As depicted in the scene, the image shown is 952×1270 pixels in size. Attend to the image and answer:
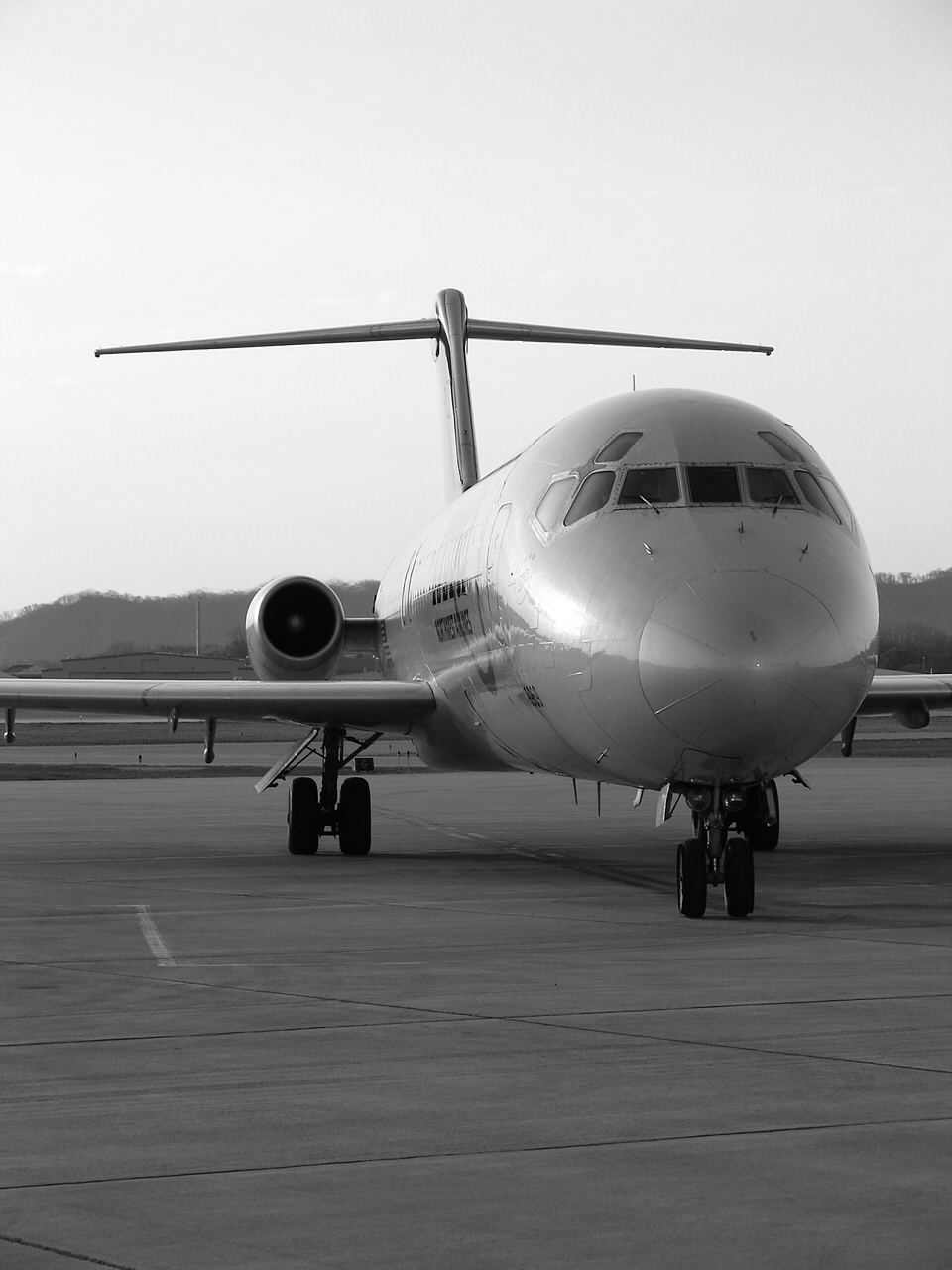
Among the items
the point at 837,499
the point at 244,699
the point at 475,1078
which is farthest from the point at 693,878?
the point at 244,699

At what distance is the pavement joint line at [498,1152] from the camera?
13.6 ft

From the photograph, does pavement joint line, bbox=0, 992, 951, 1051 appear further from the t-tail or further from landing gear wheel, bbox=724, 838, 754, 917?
the t-tail

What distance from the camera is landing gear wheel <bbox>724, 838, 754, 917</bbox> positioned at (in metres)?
9.91

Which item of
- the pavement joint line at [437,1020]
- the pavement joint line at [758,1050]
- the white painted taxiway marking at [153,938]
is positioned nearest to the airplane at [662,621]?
the pavement joint line at [437,1020]

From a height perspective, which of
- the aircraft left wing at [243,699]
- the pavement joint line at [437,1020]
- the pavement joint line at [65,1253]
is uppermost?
the aircraft left wing at [243,699]

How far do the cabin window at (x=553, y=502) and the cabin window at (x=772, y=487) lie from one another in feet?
4.35

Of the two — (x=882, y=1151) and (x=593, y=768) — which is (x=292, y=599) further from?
(x=882, y=1151)

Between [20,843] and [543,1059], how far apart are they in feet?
43.1

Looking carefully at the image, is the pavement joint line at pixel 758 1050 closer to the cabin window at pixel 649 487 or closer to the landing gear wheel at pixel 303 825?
the cabin window at pixel 649 487

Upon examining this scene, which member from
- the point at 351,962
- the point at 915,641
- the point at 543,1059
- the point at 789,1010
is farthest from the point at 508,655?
the point at 915,641

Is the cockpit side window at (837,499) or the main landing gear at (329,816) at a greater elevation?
the cockpit side window at (837,499)

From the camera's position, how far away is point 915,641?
1200 inches

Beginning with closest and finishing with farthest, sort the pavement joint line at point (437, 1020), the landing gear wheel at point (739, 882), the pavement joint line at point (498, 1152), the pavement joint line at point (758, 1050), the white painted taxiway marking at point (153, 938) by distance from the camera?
the pavement joint line at point (498, 1152)
the pavement joint line at point (758, 1050)
the pavement joint line at point (437, 1020)
the white painted taxiway marking at point (153, 938)
the landing gear wheel at point (739, 882)

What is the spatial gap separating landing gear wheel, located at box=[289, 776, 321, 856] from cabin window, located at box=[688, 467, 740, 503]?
736cm
